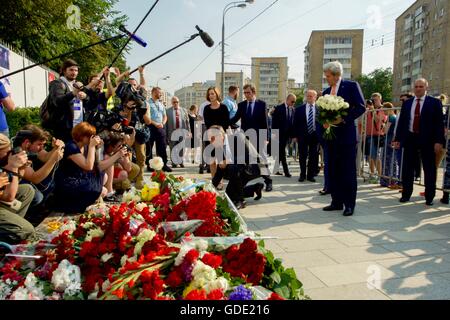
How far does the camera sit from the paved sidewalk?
10.1ft

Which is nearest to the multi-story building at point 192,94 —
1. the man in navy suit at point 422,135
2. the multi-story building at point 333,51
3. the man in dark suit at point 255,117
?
the multi-story building at point 333,51

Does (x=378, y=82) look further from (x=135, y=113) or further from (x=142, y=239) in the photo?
(x=142, y=239)

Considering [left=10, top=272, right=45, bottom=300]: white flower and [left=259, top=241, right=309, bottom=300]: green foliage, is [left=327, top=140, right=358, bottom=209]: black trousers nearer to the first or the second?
[left=259, top=241, right=309, bottom=300]: green foliage

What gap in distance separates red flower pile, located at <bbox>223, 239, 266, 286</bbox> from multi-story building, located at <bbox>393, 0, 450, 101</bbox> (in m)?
61.6

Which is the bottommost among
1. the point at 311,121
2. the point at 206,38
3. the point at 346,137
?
the point at 346,137

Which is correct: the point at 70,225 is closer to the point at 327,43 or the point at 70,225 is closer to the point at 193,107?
the point at 193,107

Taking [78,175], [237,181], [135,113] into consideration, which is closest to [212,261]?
[78,175]

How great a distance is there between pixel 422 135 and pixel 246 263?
16.5ft

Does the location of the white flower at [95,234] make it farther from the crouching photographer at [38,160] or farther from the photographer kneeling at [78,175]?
the photographer kneeling at [78,175]

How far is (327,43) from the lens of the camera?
94.4m

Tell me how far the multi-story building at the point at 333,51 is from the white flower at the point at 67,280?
297 ft

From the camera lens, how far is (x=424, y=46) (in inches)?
2470

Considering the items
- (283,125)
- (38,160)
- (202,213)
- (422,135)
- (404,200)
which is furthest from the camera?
(283,125)

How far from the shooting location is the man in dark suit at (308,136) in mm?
8188
